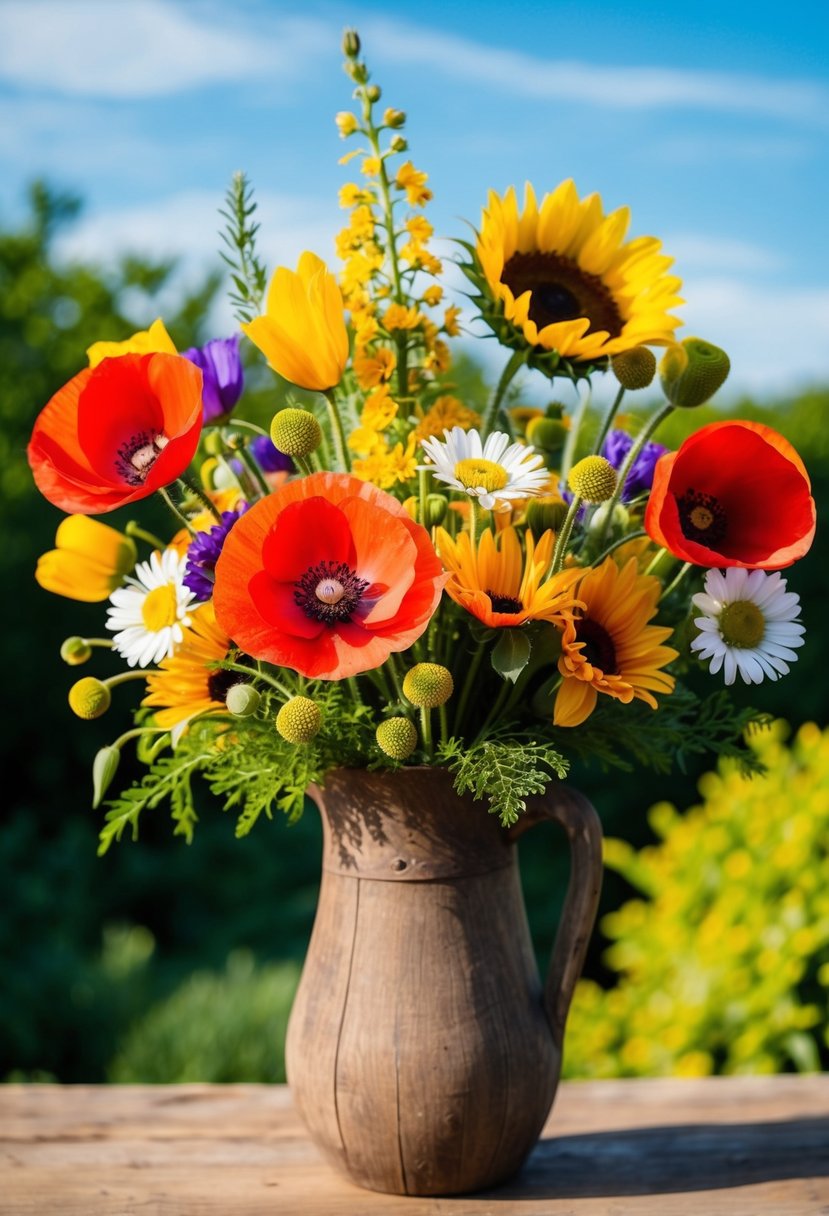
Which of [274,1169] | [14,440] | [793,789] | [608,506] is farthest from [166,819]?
[608,506]

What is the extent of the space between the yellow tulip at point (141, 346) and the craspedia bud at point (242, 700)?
9.9 inches

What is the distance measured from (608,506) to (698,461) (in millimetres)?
77

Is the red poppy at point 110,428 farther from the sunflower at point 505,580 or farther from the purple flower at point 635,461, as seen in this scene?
the purple flower at point 635,461

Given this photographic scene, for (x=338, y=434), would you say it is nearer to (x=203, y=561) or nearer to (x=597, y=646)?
(x=203, y=561)

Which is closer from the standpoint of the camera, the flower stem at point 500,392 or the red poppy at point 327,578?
the red poppy at point 327,578

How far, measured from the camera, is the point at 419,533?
0.81 metres

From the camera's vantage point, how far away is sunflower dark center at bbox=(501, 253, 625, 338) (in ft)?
3.07

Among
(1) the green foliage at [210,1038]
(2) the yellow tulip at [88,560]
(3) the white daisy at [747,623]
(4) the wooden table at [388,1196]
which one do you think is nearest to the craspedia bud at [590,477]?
(3) the white daisy at [747,623]

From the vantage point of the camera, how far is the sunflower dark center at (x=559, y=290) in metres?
0.93

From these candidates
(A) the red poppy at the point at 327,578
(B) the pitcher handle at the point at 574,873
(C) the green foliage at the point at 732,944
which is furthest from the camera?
(C) the green foliage at the point at 732,944

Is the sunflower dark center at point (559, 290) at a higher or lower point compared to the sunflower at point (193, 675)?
higher

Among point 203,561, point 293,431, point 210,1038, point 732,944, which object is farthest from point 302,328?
point 210,1038

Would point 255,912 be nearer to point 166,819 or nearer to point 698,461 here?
point 166,819

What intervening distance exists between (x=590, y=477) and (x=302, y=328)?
9.0 inches
